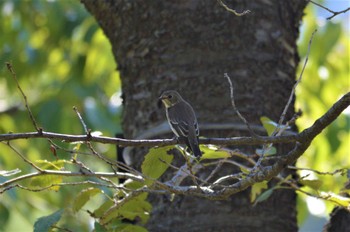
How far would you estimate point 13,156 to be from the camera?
7445mm

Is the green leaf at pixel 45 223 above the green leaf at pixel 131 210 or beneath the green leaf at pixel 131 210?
beneath

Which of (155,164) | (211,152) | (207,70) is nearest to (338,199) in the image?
(211,152)

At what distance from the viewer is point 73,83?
6.39 meters

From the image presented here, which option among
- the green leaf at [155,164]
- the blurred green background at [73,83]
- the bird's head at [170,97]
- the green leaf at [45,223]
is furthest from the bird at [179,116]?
the blurred green background at [73,83]

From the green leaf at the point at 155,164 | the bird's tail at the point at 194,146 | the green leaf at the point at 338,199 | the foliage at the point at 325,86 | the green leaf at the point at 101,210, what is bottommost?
the green leaf at the point at 101,210

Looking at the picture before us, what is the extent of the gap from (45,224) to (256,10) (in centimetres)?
162

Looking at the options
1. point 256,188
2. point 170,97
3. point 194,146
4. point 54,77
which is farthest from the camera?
point 54,77

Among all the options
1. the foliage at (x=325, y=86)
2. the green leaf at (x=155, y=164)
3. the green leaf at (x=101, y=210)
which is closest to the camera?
the green leaf at (x=155, y=164)

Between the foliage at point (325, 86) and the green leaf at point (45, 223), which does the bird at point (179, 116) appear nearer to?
the green leaf at point (45, 223)

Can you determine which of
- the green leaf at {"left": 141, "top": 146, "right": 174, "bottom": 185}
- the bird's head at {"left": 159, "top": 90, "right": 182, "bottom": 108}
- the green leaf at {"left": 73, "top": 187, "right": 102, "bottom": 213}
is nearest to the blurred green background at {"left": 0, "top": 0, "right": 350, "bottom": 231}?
the bird's head at {"left": 159, "top": 90, "right": 182, "bottom": 108}

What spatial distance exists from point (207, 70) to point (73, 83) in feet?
8.77

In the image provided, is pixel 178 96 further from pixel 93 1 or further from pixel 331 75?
pixel 331 75

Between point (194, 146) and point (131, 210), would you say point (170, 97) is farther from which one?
point (131, 210)

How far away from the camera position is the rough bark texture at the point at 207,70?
3742 mm
